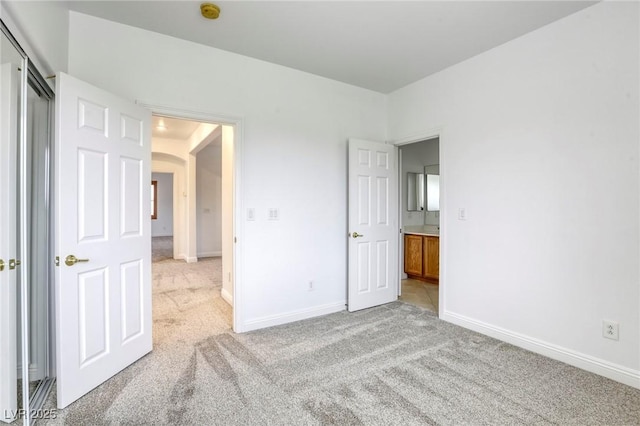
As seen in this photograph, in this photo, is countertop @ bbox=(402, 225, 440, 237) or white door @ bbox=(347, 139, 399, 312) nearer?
white door @ bbox=(347, 139, 399, 312)

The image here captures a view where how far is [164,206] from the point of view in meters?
12.7

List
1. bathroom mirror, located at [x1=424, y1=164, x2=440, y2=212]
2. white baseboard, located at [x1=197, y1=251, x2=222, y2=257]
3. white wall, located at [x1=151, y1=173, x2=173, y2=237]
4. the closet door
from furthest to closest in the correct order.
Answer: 1. white wall, located at [x1=151, y1=173, x2=173, y2=237]
2. white baseboard, located at [x1=197, y1=251, x2=222, y2=257]
3. bathroom mirror, located at [x1=424, y1=164, x2=440, y2=212]
4. the closet door

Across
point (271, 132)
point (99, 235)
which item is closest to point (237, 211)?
point (271, 132)

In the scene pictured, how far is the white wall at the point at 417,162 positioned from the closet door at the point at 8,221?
15.3 feet

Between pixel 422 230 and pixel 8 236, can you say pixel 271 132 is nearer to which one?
pixel 8 236

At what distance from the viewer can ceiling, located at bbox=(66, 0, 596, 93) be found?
2.31m

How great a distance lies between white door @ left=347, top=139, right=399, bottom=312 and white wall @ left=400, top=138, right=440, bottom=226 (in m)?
1.23

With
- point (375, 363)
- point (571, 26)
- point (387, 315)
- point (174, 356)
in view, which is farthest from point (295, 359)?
point (571, 26)

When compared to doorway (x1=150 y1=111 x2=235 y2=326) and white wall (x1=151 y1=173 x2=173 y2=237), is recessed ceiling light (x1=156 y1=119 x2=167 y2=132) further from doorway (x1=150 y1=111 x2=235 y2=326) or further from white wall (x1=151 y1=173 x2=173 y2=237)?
white wall (x1=151 y1=173 x2=173 y2=237)

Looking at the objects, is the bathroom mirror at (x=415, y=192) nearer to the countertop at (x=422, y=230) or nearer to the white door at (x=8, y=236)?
the countertop at (x=422, y=230)

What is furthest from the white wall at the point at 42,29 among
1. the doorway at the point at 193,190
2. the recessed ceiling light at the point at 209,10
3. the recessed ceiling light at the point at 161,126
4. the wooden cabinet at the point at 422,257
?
the wooden cabinet at the point at 422,257

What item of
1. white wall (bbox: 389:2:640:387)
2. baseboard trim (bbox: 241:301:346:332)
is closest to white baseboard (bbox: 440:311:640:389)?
white wall (bbox: 389:2:640:387)

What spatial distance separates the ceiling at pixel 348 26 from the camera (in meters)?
2.31

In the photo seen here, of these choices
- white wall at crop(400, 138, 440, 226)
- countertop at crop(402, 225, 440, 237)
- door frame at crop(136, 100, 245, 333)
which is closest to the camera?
door frame at crop(136, 100, 245, 333)
